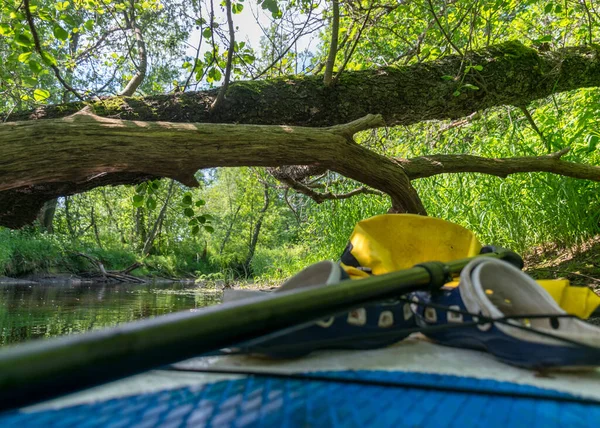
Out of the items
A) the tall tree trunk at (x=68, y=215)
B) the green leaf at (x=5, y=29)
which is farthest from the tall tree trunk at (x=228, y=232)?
the green leaf at (x=5, y=29)

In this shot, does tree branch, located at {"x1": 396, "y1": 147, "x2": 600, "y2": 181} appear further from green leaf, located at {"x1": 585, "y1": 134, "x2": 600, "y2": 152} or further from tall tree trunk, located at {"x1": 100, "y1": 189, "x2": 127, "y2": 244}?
tall tree trunk, located at {"x1": 100, "y1": 189, "x2": 127, "y2": 244}

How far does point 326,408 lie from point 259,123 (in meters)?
2.72

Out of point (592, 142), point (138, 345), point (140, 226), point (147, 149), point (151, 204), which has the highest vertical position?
point (592, 142)

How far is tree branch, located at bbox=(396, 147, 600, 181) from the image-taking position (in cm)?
307

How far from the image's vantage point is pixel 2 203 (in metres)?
2.53

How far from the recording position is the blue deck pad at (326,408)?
52cm

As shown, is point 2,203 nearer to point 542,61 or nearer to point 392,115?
point 392,115

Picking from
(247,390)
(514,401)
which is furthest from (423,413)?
(247,390)

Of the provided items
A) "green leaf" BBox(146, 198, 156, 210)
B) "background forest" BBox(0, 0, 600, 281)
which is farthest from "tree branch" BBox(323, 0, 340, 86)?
"green leaf" BBox(146, 198, 156, 210)

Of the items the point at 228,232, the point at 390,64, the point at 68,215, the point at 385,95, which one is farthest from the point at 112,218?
the point at 385,95

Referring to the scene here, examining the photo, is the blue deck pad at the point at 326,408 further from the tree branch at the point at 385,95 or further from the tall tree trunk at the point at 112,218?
the tall tree trunk at the point at 112,218

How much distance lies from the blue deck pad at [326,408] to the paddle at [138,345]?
13 cm

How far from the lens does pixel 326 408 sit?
1.88 ft

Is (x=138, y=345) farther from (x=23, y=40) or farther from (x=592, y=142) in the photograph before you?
(x=592, y=142)
